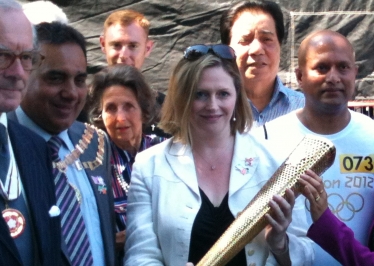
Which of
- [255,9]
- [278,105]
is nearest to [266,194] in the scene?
[278,105]

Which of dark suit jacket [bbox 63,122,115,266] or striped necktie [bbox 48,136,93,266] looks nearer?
striped necktie [bbox 48,136,93,266]

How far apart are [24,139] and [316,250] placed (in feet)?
4.17

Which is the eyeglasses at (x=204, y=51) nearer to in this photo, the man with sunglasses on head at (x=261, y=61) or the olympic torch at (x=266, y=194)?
the olympic torch at (x=266, y=194)

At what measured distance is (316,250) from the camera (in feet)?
9.99

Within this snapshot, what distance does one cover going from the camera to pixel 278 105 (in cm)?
397

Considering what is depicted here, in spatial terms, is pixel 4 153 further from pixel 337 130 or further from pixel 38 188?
pixel 337 130

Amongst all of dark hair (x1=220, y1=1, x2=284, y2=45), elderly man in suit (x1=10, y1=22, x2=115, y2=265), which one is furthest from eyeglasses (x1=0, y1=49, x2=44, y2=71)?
dark hair (x1=220, y1=1, x2=284, y2=45)

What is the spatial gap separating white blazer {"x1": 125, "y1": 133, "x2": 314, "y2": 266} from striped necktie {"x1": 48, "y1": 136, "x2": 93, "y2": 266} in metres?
0.20

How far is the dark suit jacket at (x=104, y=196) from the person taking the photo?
2916 millimetres

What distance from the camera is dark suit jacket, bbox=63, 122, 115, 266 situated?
2916mm

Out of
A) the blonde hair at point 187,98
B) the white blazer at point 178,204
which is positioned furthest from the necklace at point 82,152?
the blonde hair at point 187,98

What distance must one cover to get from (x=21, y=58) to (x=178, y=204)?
857 mm

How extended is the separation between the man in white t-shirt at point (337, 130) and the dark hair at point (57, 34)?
86cm

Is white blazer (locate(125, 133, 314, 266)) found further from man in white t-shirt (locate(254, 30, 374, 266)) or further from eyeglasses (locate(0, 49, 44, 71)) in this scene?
Result: eyeglasses (locate(0, 49, 44, 71))
